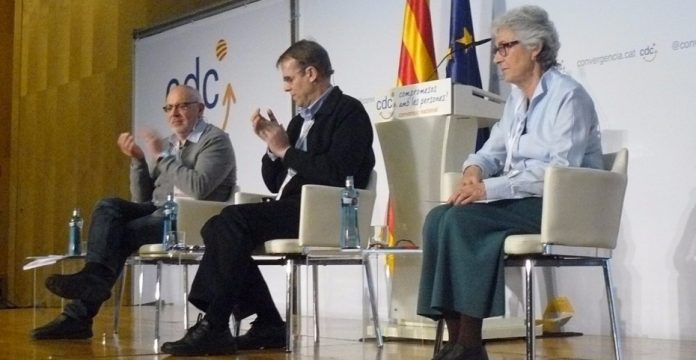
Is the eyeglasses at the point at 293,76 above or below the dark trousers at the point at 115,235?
above

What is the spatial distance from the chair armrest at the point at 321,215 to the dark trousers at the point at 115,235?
3.16 feet

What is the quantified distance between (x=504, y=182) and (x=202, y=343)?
1157 millimetres

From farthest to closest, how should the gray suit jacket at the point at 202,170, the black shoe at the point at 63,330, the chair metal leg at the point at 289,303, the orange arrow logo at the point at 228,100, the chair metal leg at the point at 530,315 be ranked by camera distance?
the orange arrow logo at the point at 228,100 → the gray suit jacket at the point at 202,170 → the black shoe at the point at 63,330 → the chair metal leg at the point at 289,303 → the chair metal leg at the point at 530,315

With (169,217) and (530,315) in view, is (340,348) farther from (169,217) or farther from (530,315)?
(530,315)

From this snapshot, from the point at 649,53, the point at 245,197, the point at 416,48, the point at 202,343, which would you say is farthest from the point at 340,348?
the point at 649,53

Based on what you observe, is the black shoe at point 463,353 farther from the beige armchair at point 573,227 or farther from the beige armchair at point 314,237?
the beige armchair at point 314,237

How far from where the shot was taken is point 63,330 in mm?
3758

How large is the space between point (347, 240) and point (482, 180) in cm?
76

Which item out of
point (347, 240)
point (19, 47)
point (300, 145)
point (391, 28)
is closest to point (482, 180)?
point (347, 240)

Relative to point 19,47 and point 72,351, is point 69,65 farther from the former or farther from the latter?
point 72,351

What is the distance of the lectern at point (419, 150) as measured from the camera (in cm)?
365

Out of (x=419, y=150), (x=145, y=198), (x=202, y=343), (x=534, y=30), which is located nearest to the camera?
(x=534, y=30)

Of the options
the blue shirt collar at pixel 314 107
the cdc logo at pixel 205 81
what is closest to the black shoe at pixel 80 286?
the blue shirt collar at pixel 314 107

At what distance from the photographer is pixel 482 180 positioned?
2682 millimetres
